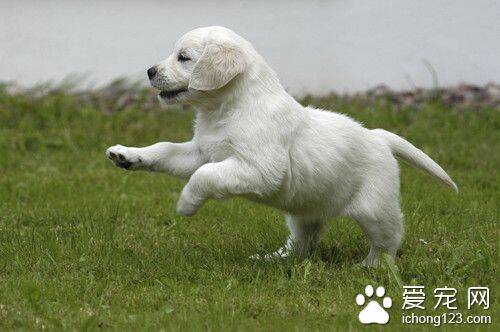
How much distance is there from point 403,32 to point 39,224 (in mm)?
5375

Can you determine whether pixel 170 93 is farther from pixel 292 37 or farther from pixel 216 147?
pixel 292 37

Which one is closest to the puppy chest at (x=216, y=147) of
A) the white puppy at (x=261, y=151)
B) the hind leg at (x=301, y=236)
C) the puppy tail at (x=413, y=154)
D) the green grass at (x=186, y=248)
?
the white puppy at (x=261, y=151)

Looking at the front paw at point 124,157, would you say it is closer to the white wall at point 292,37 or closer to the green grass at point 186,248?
the green grass at point 186,248

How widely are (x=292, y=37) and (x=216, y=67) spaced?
230 inches

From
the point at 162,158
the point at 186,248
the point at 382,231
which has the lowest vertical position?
the point at 186,248

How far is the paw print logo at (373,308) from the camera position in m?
4.33

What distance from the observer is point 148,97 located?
1055cm

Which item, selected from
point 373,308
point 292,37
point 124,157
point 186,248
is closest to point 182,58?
point 124,157

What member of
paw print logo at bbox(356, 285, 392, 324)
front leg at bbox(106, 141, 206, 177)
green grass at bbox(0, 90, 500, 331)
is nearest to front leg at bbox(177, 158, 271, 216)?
front leg at bbox(106, 141, 206, 177)

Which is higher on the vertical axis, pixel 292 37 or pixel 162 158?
pixel 162 158

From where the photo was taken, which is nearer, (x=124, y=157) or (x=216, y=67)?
(x=216, y=67)

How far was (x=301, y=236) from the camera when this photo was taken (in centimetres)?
559

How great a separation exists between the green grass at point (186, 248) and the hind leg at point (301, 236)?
0.10 metres

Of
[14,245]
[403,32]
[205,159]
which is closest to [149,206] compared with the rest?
[14,245]
